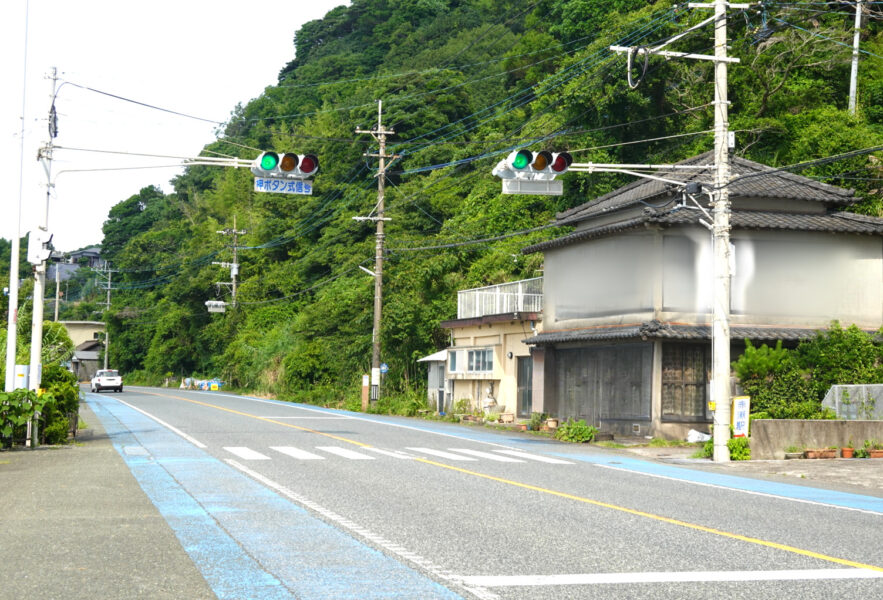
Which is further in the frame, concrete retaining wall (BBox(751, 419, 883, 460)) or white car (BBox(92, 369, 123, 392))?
white car (BBox(92, 369, 123, 392))

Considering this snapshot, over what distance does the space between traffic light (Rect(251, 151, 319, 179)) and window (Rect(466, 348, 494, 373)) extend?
21.7 m

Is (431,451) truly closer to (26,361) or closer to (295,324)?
→ (26,361)

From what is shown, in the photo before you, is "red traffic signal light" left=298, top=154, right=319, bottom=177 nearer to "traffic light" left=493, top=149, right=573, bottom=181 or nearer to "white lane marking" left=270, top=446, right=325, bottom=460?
"traffic light" left=493, top=149, right=573, bottom=181

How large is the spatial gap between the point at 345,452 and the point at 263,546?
38.2 feet

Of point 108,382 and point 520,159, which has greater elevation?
point 520,159

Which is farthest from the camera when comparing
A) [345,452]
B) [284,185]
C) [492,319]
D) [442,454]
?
[492,319]

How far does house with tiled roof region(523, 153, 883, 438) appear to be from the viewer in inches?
1077

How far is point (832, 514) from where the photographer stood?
1209 centimetres

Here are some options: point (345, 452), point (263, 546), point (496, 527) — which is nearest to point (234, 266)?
point (345, 452)

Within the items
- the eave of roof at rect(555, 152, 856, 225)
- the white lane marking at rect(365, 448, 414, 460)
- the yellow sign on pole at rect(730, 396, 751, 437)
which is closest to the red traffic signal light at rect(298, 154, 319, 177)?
the white lane marking at rect(365, 448, 414, 460)

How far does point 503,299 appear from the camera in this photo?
38312 mm

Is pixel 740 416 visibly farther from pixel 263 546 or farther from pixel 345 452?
pixel 263 546

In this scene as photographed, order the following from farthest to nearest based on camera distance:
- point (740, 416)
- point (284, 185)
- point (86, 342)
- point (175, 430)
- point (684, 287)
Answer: point (86, 342) < point (684, 287) < point (175, 430) < point (740, 416) < point (284, 185)

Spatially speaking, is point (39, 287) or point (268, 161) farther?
point (39, 287)
